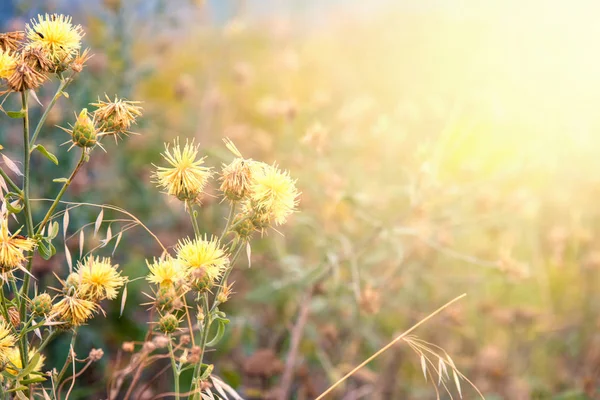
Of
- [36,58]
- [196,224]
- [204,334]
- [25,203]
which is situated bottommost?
[204,334]

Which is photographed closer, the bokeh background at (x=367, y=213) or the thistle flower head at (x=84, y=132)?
the thistle flower head at (x=84, y=132)

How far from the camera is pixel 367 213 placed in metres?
1.93

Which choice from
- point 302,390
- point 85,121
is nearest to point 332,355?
point 302,390

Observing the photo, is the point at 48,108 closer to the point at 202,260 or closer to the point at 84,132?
the point at 84,132

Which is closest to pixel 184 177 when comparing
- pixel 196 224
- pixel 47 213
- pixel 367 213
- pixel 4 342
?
pixel 196 224

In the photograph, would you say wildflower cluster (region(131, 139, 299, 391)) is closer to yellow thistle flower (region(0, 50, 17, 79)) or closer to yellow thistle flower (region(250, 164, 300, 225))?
yellow thistle flower (region(250, 164, 300, 225))

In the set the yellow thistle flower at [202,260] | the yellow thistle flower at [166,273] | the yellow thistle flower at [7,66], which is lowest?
the yellow thistle flower at [202,260]

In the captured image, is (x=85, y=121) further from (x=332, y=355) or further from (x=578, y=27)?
(x=578, y=27)

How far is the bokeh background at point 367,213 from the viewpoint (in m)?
1.88

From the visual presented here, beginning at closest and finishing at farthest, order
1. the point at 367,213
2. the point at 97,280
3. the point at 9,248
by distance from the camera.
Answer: the point at 9,248 → the point at 97,280 → the point at 367,213

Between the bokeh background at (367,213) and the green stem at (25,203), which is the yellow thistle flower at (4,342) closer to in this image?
the green stem at (25,203)

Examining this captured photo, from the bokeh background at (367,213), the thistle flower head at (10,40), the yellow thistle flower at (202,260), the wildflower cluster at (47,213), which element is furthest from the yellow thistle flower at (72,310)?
the bokeh background at (367,213)

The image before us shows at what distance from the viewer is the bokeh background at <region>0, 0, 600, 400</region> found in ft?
6.17

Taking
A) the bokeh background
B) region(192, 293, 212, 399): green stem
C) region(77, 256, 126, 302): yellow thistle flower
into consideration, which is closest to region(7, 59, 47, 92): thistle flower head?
region(77, 256, 126, 302): yellow thistle flower
